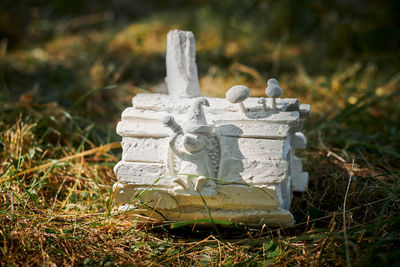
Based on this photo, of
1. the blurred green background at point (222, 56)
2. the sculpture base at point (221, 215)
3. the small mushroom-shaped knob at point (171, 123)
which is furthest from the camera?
the blurred green background at point (222, 56)

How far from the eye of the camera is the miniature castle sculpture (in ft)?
4.16

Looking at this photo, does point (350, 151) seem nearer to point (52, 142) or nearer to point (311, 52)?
point (52, 142)

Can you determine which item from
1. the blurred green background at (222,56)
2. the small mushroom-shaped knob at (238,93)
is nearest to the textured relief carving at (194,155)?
the small mushroom-shaped knob at (238,93)

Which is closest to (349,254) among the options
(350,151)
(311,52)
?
Answer: (350,151)

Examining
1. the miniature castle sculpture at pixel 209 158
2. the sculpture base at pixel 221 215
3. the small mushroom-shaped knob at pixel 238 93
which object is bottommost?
the sculpture base at pixel 221 215

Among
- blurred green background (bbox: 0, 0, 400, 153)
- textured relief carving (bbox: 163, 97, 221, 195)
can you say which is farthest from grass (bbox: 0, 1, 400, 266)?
textured relief carving (bbox: 163, 97, 221, 195)

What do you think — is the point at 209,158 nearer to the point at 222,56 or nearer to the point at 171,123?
the point at 171,123

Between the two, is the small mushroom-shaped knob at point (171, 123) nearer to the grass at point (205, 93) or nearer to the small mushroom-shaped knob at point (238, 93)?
the small mushroom-shaped knob at point (238, 93)

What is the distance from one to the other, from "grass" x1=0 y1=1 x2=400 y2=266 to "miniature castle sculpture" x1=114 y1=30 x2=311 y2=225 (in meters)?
0.11

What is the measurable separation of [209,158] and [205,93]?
1.67 m

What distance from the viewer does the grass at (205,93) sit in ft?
4.27

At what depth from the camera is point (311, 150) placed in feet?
7.25

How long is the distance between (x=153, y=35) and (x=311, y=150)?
3.00m

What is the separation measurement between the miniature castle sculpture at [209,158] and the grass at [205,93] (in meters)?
0.11
